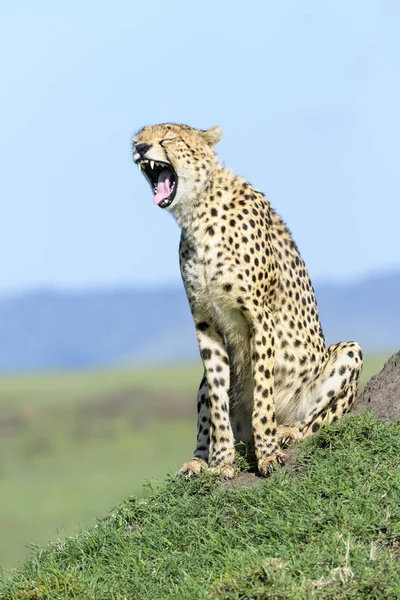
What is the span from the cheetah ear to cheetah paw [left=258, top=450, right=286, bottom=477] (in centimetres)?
174

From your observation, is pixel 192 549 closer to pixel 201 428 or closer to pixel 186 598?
pixel 186 598

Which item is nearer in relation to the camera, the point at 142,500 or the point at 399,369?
the point at 142,500

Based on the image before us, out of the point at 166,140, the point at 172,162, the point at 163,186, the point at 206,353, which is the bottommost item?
the point at 206,353

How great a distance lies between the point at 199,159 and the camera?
21.5ft

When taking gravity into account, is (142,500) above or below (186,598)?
above

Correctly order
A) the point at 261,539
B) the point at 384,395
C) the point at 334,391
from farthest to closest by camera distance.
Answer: the point at 384,395, the point at 334,391, the point at 261,539

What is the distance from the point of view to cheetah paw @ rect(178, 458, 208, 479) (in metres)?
6.66

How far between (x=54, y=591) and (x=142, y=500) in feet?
3.70

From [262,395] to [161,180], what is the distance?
1.27 m

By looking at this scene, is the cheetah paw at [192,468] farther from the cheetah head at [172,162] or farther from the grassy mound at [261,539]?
the cheetah head at [172,162]

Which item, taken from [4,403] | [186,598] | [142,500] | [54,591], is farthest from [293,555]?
[4,403]

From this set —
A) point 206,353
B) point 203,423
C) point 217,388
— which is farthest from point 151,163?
point 203,423

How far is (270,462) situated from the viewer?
253 inches

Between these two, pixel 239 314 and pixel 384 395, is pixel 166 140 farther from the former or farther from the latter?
pixel 384 395
